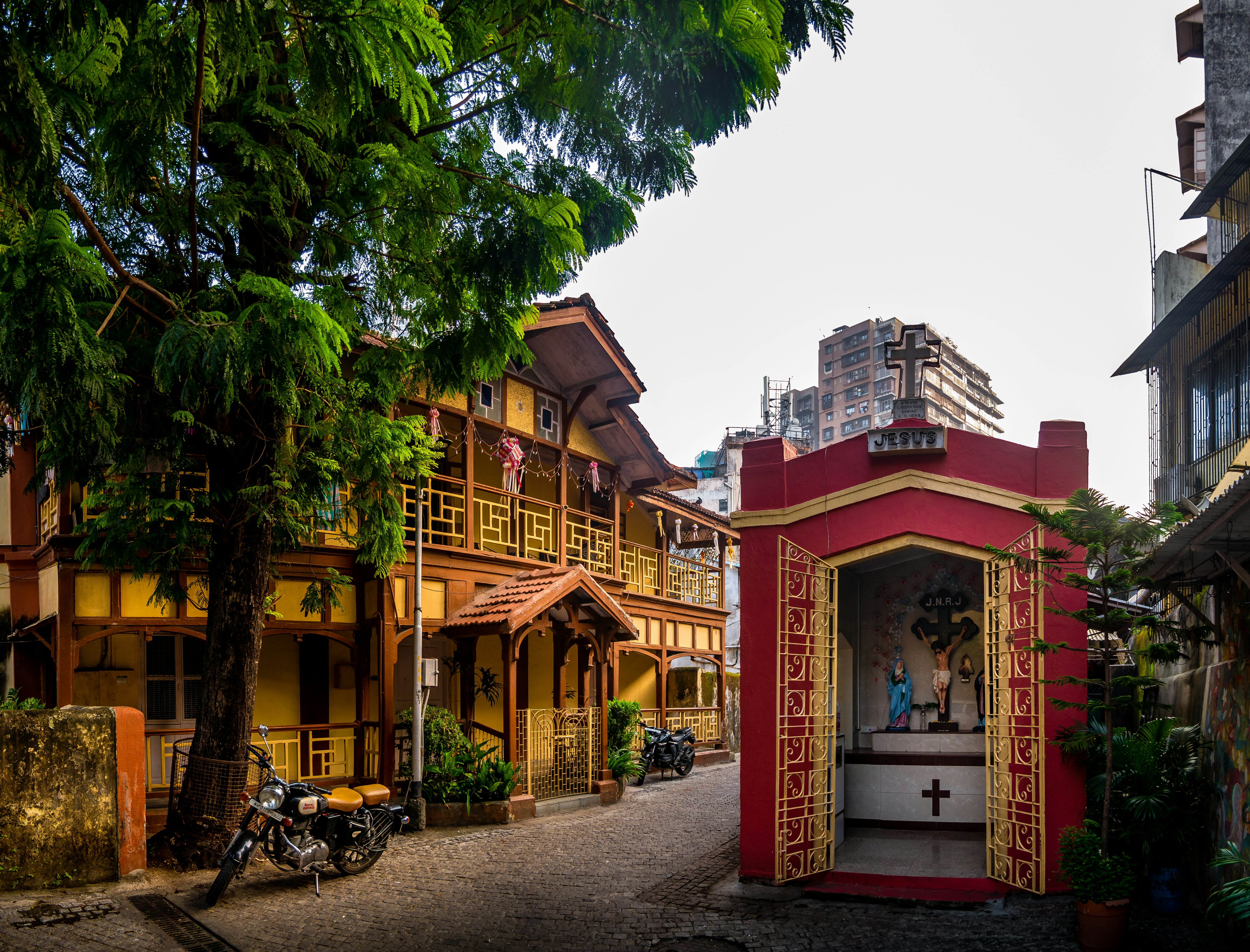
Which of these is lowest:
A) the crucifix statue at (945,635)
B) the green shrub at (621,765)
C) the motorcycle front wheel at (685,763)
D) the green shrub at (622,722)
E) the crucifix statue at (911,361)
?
the motorcycle front wheel at (685,763)

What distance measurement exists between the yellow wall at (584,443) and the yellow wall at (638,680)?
19.6 ft

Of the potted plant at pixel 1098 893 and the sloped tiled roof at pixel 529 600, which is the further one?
the sloped tiled roof at pixel 529 600

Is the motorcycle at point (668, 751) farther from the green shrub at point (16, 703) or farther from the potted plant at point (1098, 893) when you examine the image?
the potted plant at point (1098, 893)

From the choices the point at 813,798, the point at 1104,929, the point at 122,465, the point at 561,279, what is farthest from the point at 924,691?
the point at 122,465

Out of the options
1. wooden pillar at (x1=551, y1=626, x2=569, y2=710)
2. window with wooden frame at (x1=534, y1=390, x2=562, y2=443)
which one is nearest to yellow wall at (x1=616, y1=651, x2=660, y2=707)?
wooden pillar at (x1=551, y1=626, x2=569, y2=710)

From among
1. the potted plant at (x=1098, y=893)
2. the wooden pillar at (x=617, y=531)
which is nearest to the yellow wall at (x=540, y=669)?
the wooden pillar at (x=617, y=531)

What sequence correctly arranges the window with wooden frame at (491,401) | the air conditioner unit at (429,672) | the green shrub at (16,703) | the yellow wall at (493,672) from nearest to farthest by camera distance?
the green shrub at (16,703)
the air conditioner unit at (429,672)
the window with wooden frame at (491,401)
the yellow wall at (493,672)

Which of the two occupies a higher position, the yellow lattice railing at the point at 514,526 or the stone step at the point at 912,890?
the yellow lattice railing at the point at 514,526

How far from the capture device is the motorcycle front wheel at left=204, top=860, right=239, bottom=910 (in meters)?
8.79

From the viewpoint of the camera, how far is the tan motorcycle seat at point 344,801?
32.5 feet

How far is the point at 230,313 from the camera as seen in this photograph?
9391mm

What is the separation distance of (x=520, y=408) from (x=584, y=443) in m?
2.31

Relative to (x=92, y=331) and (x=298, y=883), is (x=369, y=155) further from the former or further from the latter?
(x=298, y=883)

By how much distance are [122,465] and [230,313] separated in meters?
1.96
